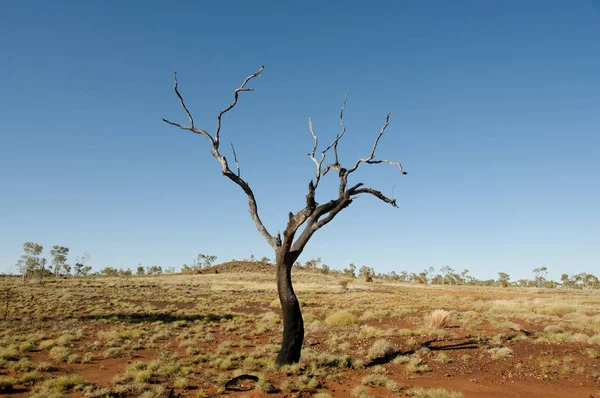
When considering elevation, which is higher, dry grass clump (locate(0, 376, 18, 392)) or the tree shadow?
dry grass clump (locate(0, 376, 18, 392))

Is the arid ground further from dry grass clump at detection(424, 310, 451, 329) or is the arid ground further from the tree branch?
the tree branch

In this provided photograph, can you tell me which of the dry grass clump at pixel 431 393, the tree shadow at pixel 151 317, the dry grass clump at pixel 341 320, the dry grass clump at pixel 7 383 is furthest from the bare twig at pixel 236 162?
the tree shadow at pixel 151 317

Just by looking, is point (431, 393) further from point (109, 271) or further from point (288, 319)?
point (109, 271)

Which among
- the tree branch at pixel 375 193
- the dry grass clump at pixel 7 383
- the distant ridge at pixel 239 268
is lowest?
the dry grass clump at pixel 7 383

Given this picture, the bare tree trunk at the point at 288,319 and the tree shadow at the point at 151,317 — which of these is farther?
the tree shadow at the point at 151,317

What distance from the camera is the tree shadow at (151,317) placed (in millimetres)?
23359

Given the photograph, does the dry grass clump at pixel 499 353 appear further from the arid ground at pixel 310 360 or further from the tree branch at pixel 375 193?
the tree branch at pixel 375 193

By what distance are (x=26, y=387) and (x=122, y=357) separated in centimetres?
400

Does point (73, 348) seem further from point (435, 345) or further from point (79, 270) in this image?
point (79, 270)

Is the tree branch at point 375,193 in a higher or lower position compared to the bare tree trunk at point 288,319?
higher

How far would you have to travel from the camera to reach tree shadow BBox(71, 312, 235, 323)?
23.4 metres

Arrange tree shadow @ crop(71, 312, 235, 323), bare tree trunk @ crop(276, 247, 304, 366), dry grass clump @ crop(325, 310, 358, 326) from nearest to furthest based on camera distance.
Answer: bare tree trunk @ crop(276, 247, 304, 366)
dry grass clump @ crop(325, 310, 358, 326)
tree shadow @ crop(71, 312, 235, 323)

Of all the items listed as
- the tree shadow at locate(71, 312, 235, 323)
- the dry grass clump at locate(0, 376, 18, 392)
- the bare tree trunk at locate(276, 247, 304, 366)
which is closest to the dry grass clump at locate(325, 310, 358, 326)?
the tree shadow at locate(71, 312, 235, 323)

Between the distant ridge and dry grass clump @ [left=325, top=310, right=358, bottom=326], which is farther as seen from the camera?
the distant ridge
